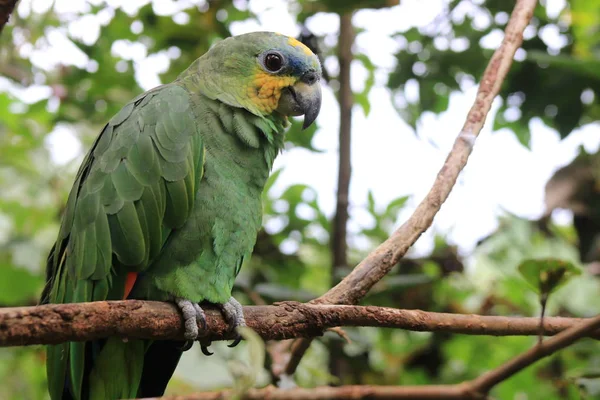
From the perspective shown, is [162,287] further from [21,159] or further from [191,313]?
[21,159]

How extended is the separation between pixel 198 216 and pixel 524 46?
178 centimetres

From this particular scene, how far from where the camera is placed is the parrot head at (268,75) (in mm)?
1993

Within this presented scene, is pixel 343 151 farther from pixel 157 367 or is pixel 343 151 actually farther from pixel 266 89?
pixel 157 367

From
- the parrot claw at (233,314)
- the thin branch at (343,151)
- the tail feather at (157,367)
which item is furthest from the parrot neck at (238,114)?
the thin branch at (343,151)

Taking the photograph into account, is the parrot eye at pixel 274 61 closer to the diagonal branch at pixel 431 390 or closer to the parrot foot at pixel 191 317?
the parrot foot at pixel 191 317

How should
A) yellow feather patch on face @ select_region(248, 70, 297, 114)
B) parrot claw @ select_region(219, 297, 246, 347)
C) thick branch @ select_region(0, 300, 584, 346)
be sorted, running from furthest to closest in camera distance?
yellow feather patch on face @ select_region(248, 70, 297, 114), parrot claw @ select_region(219, 297, 246, 347), thick branch @ select_region(0, 300, 584, 346)

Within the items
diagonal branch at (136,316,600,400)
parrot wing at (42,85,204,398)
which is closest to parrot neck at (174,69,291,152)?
parrot wing at (42,85,204,398)

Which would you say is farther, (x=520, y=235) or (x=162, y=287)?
(x=520, y=235)

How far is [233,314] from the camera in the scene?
1.63 m

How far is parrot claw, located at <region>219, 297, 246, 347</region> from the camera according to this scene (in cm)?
157

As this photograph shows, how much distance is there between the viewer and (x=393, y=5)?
2.53 metres

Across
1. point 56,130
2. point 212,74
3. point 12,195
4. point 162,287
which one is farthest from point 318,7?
point 12,195

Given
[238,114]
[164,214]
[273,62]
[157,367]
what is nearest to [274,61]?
[273,62]

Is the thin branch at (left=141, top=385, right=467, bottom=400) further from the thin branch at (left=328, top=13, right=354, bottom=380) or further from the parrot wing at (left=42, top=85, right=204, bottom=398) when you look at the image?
the thin branch at (left=328, top=13, right=354, bottom=380)
